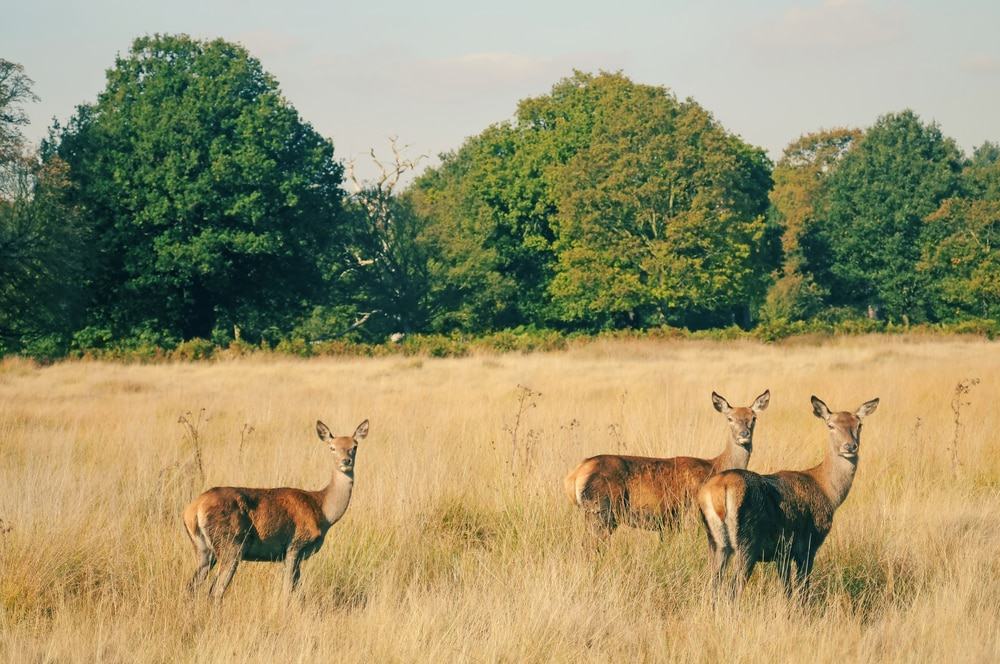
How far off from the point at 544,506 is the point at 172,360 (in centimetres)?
2145

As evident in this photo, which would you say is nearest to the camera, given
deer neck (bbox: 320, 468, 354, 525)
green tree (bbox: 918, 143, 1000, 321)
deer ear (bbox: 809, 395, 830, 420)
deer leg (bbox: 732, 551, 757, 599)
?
deer leg (bbox: 732, 551, 757, 599)

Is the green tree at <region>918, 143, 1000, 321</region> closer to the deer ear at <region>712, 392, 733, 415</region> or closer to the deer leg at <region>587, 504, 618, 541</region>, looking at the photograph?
the deer ear at <region>712, 392, 733, 415</region>

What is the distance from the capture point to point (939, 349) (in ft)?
89.4

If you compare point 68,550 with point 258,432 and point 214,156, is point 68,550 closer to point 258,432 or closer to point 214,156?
point 258,432

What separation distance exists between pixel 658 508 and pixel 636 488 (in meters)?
0.19

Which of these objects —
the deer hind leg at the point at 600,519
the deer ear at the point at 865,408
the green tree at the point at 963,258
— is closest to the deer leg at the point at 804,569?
the deer ear at the point at 865,408

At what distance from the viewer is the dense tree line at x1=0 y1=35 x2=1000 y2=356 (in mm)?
34906

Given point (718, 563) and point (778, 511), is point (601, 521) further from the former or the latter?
point (778, 511)

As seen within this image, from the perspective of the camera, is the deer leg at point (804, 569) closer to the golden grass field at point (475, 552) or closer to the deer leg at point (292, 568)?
the golden grass field at point (475, 552)

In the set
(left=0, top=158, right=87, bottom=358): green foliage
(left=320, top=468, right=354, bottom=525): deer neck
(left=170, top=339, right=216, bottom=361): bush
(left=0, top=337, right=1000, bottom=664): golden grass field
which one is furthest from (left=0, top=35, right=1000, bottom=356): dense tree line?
(left=320, top=468, right=354, bottom=525): deer neck

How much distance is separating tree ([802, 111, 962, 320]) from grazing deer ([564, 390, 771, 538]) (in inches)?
1889

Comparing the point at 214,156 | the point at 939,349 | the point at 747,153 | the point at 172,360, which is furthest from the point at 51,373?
the point at 747,153

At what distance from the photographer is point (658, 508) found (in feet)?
20.9

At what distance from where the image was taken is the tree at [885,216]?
5197cm
